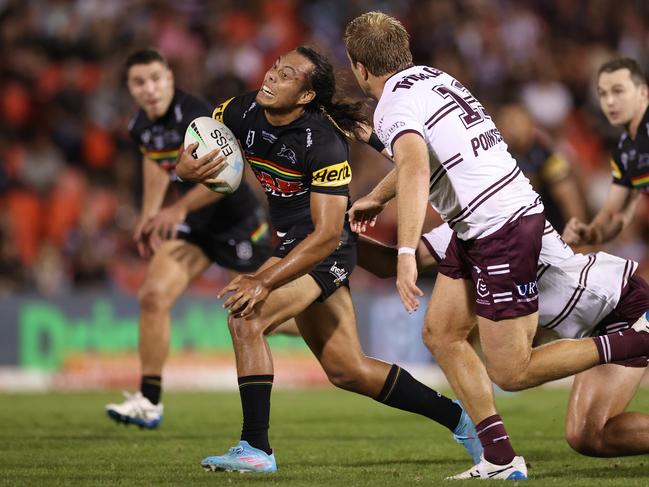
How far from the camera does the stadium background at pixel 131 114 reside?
530 inches

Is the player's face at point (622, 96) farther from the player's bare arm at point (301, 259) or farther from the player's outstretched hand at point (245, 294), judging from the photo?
the player's outstretched hand at point (245, 294)

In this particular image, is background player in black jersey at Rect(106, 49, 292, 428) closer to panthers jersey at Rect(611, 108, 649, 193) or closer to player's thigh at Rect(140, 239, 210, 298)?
player's thigh at Rect(140, 239, 210, 298)

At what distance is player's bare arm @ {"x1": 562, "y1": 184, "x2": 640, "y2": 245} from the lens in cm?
801

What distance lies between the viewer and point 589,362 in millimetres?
5898

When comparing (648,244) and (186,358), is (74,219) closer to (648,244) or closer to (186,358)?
(186,358)

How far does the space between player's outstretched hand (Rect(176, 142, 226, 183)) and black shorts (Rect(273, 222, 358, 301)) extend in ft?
1.95

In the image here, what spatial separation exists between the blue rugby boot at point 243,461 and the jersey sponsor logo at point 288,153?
1.62 m

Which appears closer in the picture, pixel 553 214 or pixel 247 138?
pixel 247 138

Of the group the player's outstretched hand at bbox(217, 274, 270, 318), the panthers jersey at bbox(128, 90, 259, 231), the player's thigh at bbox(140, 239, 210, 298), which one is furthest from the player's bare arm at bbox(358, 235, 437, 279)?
the player's thigh at bbox(140, 239, 210, 298)

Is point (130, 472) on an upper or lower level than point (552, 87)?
lower

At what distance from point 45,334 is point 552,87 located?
8.66m

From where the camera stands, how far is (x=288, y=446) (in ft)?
25.3

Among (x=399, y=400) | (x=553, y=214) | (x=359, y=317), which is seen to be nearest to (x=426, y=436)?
(x=399, y=400)

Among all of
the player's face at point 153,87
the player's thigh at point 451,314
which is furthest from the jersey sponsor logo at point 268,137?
the player's face at point 153,87
